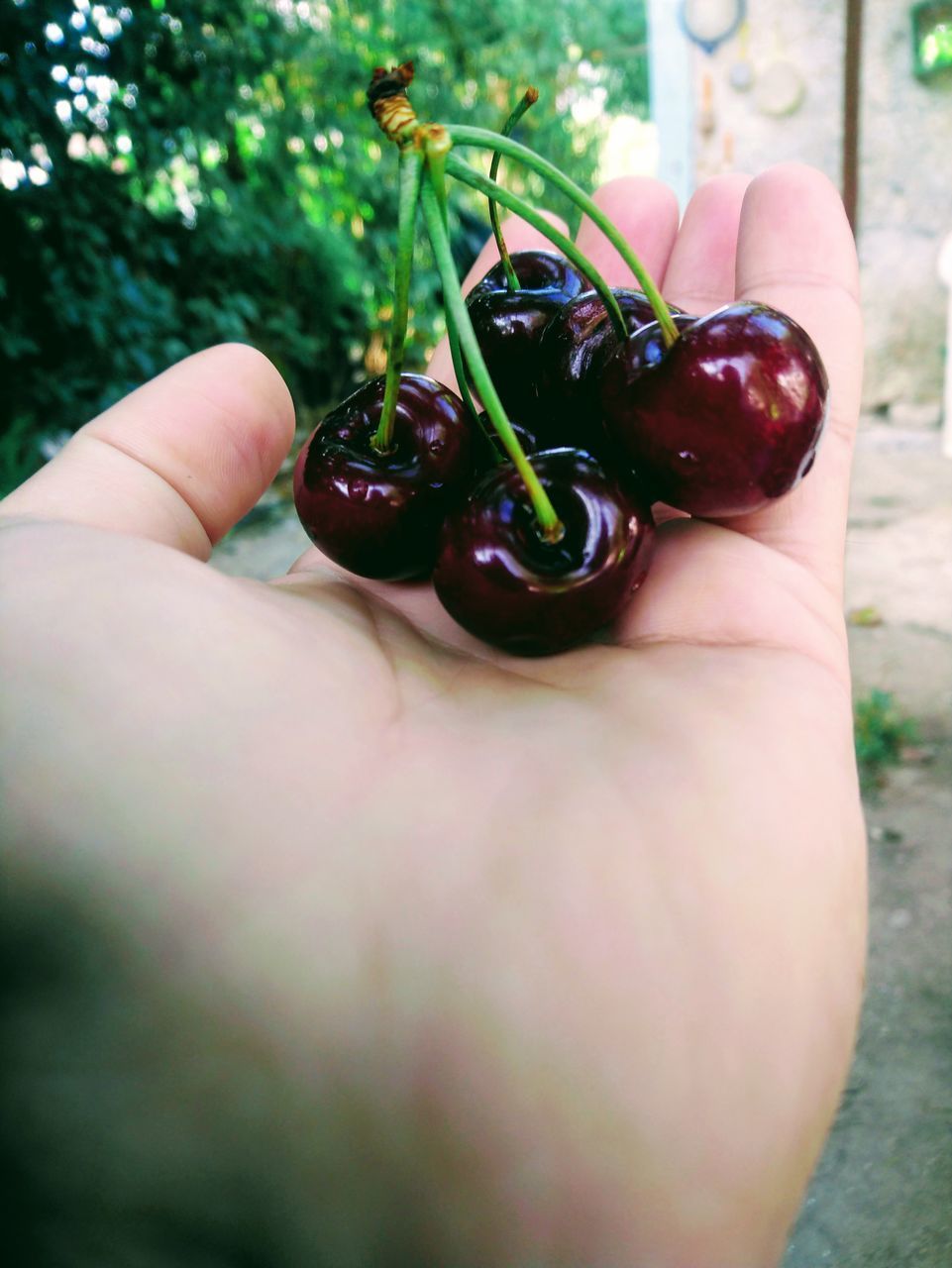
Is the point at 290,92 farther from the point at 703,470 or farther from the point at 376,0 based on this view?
the point at 703,470

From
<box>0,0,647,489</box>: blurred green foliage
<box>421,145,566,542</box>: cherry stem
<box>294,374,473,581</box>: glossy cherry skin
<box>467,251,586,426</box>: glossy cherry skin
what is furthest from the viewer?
<box>0,0,647,489</box>: blurred green foliage

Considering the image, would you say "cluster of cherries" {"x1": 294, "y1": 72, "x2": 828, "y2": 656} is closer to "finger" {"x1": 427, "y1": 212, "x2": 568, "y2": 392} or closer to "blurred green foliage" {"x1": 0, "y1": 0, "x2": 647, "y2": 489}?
"finger" {"x1": 427, "y1": 212, "x2": 568, "y2": 392}

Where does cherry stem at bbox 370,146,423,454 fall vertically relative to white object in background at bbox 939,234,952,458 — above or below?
above

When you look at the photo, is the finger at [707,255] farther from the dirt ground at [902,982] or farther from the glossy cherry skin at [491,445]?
the dirt ground at [902,982]

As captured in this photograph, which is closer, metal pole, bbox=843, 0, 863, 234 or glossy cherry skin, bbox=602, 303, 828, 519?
glossy cherry skin, bbox=602, 303, 828, 519

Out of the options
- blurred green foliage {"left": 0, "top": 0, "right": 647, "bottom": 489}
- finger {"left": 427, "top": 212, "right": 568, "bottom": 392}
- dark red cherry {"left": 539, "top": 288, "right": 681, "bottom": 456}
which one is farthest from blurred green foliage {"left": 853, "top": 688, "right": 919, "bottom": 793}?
blurred green foliage {"left": 0, "top": 0, "right": 647, "bottom": 489}

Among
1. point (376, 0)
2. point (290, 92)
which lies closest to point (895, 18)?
point (376, 0)
